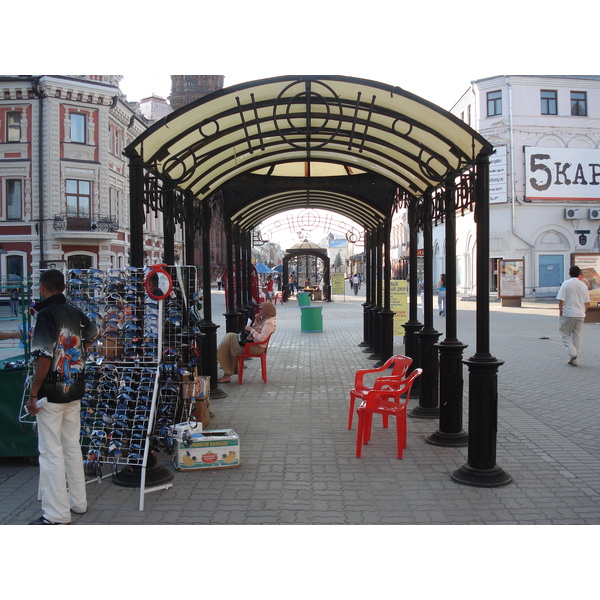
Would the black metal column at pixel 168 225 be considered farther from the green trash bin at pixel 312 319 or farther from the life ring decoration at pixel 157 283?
the green trash bin at pixel 312 319

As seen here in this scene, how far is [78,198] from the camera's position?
36.6 m

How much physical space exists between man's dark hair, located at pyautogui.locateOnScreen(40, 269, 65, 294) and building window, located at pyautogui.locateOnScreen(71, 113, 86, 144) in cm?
3420

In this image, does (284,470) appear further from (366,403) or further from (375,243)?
(375,243)

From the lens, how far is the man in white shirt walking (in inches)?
474

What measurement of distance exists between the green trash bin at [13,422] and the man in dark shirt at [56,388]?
143 cm

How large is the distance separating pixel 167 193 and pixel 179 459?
9.53 ft

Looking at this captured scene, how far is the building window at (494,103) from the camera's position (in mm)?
38844

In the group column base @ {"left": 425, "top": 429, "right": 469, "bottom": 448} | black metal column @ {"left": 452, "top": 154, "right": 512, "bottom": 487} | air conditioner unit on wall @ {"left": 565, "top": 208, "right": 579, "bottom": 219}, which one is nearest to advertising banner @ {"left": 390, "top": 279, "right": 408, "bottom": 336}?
column base @ {"left": 425, "top": 429, "right": 469, "bottom": 448}

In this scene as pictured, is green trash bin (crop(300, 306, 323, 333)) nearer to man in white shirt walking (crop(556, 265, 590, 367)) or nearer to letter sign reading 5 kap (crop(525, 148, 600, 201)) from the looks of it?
man in white shirt walking (crop(556, 265, 590, 367))

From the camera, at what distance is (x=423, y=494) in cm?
528

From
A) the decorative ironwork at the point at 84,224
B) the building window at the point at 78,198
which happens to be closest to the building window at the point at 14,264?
the decorative ironwork at the point at 84,224

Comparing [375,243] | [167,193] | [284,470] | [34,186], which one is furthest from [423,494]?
[34,186]

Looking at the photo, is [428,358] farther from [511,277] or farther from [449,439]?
[511,277]

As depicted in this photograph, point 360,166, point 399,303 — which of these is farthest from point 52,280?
point 399,303
